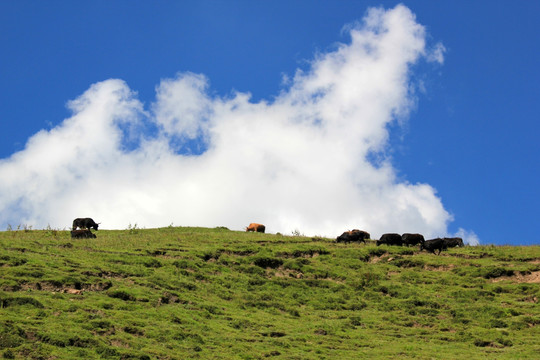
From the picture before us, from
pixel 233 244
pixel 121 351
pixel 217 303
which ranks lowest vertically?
pixel 121 351

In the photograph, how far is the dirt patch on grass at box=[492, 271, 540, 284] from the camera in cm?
3703

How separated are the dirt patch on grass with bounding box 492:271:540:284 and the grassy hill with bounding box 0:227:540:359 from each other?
6 cm

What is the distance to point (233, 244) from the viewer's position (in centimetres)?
4238

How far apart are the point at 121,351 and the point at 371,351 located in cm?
1076

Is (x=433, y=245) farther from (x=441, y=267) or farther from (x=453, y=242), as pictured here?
(x=453, y=242)

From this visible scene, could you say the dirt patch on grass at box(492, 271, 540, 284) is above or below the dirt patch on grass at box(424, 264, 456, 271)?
below

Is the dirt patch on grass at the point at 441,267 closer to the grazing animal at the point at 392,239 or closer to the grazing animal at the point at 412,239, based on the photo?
the grazing animal at the point at 392,239

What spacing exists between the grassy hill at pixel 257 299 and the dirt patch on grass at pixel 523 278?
0.06 meters

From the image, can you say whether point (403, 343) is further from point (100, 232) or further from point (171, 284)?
point (100, 232)

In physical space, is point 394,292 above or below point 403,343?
above

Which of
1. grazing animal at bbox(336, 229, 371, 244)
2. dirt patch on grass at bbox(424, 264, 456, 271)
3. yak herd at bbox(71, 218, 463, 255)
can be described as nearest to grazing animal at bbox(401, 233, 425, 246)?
yak herd at bbox(71, 218, 463, 255)

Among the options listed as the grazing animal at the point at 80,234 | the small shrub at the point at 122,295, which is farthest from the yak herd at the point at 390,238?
the small shrub at the point at 122,295

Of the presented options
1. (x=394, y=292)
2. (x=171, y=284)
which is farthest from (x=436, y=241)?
(x=171, y=284)

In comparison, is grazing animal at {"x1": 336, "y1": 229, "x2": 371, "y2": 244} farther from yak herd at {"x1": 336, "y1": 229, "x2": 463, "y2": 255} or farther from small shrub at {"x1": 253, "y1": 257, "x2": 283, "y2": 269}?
small shrub at {"x1": 253, "y1": 257, "x2": 283, "y2": 269}
